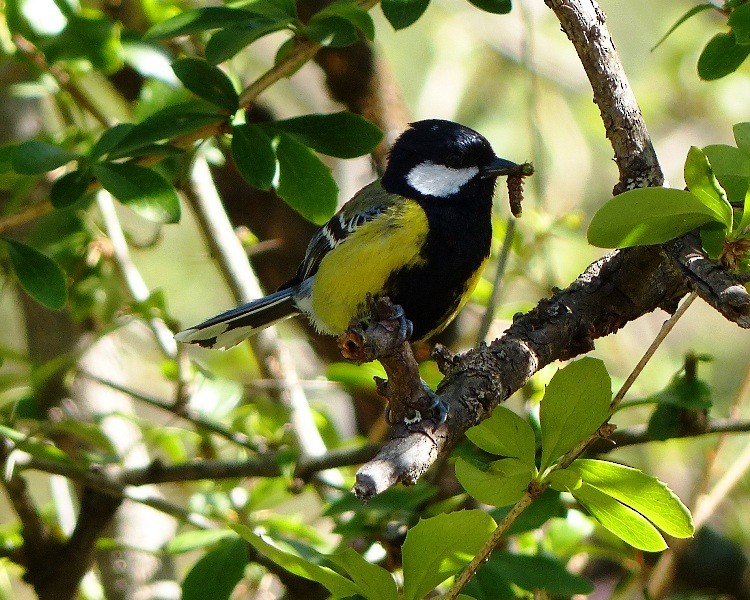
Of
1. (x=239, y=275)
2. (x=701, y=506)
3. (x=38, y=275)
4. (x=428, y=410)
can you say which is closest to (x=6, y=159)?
(x=38, y=275)

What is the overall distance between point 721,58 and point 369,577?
3.12 ft

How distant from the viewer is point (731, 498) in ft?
9.95

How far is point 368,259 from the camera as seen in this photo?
2.10 meters

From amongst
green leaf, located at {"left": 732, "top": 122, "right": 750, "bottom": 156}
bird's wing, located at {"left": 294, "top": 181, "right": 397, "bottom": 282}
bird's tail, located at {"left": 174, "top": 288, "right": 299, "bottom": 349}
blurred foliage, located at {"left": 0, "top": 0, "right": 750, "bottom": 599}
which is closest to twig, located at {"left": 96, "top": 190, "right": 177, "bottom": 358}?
blurred foliage, located at {"left": 0, "top": 0, "right": 750, "bottom": 599}

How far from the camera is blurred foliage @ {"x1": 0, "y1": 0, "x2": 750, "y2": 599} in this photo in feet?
3.58

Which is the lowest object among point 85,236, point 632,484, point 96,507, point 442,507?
point 632,484

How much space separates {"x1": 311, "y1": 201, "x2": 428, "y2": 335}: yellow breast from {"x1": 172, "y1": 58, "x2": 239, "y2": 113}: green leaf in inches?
21.8

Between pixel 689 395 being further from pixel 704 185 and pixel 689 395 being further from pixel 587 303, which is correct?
pixel 704 185

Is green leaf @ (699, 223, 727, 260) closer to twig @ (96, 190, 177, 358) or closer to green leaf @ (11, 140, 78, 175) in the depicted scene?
green leaf @ (11, 140, 78, 175)

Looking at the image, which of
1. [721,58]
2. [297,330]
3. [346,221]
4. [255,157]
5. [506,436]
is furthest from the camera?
[297,330]

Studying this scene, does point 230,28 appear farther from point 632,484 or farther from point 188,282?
point 188,282

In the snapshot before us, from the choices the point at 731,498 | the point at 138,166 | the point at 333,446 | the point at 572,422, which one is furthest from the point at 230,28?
the point at 731,498

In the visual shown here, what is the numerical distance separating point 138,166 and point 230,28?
306mm

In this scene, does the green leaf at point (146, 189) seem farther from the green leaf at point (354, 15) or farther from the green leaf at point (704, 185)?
the green leaf at point (704, 185)
